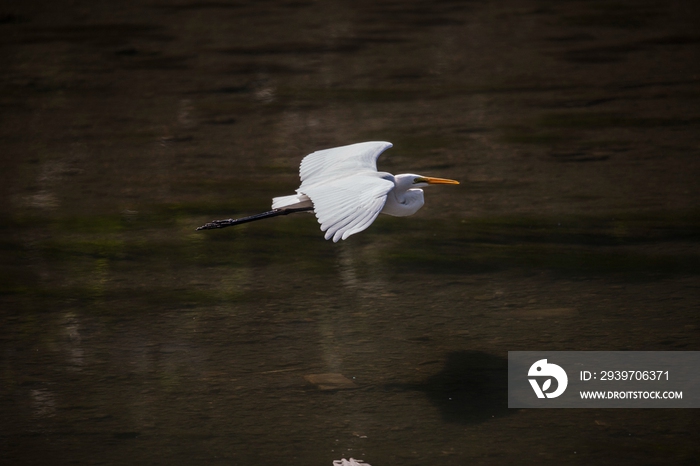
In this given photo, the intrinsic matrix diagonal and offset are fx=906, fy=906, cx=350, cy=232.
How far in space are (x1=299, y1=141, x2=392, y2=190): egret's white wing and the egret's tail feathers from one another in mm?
58

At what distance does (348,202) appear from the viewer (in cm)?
325

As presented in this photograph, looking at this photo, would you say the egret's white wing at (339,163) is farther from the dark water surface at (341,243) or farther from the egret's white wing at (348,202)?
the dark water surface at (341,243)

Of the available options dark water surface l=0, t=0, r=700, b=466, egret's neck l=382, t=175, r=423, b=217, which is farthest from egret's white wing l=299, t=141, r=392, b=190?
dark water surface l=0, t=0, r=700, b=466

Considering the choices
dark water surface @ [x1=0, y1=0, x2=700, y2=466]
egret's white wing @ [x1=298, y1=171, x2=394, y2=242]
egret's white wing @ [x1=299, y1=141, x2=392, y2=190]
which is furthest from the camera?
egret's white wing @ [x1=299, y1=141, x2=392, y2=190]

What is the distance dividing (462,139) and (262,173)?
133cm

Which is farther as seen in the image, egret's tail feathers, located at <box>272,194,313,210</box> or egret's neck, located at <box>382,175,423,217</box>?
egret's neck, located at <box>382,175,423,217</box>

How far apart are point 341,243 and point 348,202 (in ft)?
4.84

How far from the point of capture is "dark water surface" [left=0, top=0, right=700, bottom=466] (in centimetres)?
327

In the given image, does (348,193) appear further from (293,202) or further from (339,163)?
(339,163)

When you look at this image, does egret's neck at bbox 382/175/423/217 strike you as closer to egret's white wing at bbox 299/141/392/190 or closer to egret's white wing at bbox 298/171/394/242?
egret's white wing at bbox 299/141/392/190

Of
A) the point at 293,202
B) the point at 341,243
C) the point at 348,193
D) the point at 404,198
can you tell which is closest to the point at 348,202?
the point at 348,193

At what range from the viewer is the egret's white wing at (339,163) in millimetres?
3963

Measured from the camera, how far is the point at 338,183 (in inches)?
143

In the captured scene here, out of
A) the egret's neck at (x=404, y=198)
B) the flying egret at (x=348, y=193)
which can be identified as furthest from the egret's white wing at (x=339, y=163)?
the egret's neck at (x=404, y=198)
